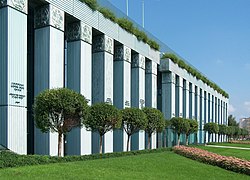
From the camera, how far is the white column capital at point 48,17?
20.3 meters

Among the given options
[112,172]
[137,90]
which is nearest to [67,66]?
[137,90]

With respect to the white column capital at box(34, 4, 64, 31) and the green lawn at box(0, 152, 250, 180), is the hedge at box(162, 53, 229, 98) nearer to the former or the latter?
the white column capital at box(34, 4, 64, 31)

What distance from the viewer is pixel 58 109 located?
53.7ft

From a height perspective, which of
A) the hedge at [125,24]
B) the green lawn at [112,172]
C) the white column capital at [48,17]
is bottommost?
the green lawn at [112,172]

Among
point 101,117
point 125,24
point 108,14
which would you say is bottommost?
point 101,117

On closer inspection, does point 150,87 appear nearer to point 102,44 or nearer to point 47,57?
point 102,44

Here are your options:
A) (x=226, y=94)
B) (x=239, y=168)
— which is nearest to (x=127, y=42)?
(x=239, y=168)

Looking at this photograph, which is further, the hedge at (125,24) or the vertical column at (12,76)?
the hedge at (125,24)

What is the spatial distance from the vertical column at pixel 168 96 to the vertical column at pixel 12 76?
24.5 m

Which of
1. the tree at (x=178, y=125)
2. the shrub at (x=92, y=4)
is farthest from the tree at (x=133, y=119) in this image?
the tree at (x=178, y=125)

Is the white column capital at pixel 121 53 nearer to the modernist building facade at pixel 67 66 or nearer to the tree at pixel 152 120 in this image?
the modernist building facade at pixel 67 66

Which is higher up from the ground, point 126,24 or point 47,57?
point 126,24

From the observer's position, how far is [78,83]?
76.3ft

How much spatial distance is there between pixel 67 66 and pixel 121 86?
676 centimetres
